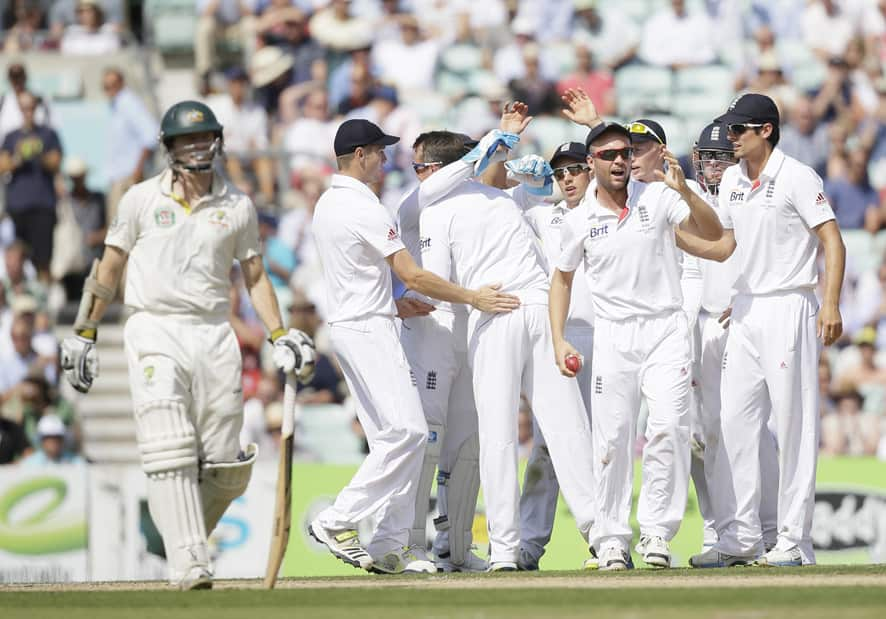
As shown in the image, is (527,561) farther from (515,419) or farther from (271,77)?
(271,77)

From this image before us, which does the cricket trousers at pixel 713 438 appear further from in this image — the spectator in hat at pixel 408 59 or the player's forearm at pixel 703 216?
the spectator in hat at pixel 408 59

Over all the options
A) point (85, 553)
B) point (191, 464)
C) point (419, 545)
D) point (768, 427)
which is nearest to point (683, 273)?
point (768, 427)

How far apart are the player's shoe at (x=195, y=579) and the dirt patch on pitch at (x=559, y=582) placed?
12.3 inches

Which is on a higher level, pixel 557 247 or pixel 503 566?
pixel 557 247

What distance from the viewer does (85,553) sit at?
14023mm

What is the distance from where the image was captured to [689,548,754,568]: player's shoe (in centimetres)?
1028

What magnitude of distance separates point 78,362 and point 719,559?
390 centimetres

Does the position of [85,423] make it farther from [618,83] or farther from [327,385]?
[618,83]

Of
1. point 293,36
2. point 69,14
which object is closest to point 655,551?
point 293,36

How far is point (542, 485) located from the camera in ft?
35.8

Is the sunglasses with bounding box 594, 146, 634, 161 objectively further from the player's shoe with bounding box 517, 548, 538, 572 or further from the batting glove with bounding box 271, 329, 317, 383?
the player's shoe with bounding box 517, 548, 538, 572

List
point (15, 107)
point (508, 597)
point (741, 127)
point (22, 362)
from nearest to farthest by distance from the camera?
point (508, 597), point (741, 127), point (22, 362), point (15, 107)

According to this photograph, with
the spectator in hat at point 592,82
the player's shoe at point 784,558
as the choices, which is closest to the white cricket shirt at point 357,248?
the player's shoe at point 784,558

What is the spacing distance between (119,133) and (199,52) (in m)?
2.60
